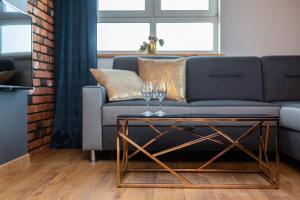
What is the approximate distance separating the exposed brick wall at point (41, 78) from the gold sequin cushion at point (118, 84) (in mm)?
552

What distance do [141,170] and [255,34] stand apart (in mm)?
2079

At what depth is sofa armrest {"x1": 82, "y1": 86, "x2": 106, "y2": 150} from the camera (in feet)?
9.64

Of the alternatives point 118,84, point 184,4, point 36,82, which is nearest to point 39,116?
point 36,82

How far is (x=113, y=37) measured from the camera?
4156 millimetres

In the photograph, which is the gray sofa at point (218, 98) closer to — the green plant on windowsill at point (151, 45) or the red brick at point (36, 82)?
the green plant on windowsill at point (151, 45)

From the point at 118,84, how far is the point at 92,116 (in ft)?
1.25

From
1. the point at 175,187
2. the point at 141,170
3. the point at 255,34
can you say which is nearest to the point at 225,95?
the point at 255,34

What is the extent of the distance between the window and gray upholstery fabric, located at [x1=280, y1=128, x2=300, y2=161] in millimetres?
1495

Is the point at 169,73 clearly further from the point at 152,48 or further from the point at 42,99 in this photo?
the point at 42,99

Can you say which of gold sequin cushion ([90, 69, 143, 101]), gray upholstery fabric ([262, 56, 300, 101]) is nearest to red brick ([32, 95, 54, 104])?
gold sequin cushion ([90, 69, 143, 101])

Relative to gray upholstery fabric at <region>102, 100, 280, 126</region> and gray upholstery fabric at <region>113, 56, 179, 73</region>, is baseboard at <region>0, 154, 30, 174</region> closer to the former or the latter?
gray upholstery fabric at <region>102, 100, 280, 126</region>

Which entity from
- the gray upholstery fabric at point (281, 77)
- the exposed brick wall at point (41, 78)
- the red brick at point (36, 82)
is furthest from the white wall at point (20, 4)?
the gray upholstery fabric at point (281, 77)

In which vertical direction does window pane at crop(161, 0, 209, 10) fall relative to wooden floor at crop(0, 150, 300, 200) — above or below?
above

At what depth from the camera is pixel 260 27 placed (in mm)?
3977
